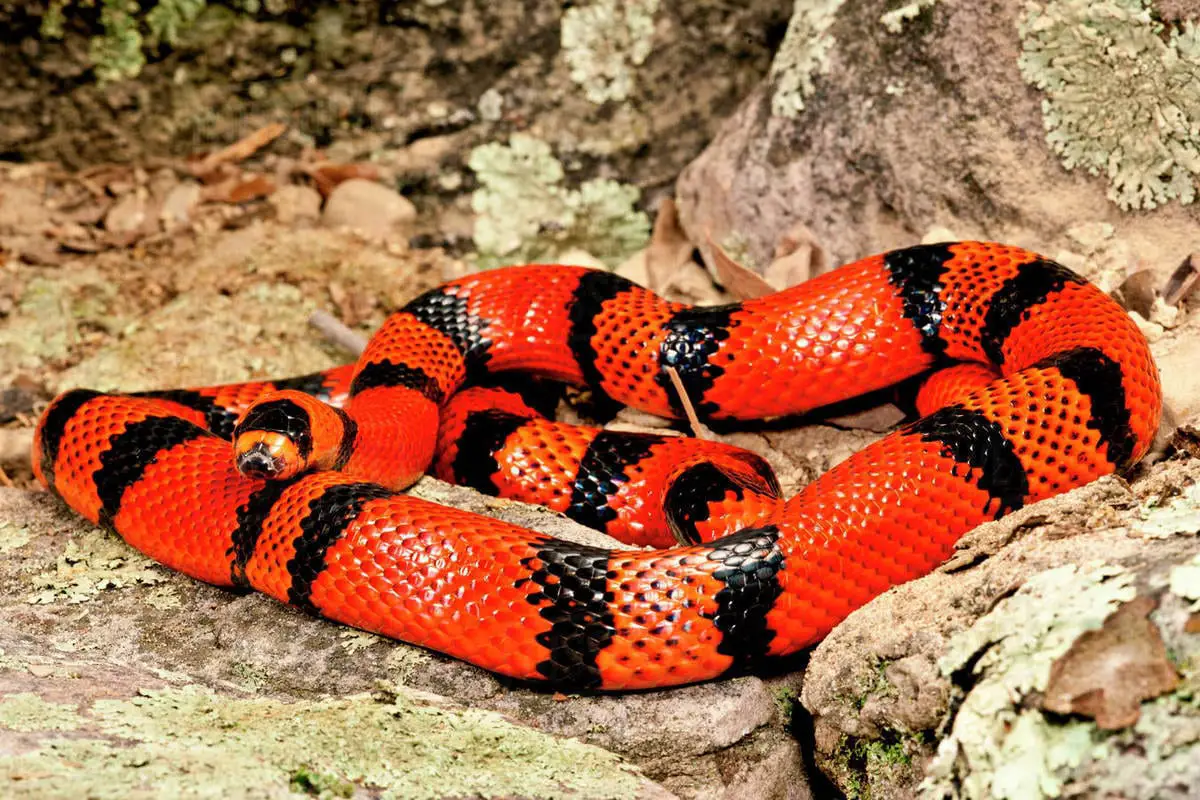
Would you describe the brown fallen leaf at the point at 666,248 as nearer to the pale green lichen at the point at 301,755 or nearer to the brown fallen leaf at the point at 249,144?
the brown fallen leaf at the point at 249,144

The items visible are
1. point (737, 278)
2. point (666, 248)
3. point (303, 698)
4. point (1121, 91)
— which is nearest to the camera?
point (303, 698)

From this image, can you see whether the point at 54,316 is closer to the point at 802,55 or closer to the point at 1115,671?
the point at 802,55

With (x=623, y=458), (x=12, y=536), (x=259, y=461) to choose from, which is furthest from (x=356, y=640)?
(x=12, y=536)

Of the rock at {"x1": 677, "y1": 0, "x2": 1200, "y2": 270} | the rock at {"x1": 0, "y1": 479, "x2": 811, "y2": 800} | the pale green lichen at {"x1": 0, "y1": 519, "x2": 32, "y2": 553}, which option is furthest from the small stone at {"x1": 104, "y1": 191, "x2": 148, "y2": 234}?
the rock at {"x1": 677, "y1": 0, "x2": 1200, "y2": 270}

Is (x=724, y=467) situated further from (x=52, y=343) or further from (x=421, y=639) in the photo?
(x=52, y=343)

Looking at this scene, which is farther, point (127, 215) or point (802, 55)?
point (127, 215)

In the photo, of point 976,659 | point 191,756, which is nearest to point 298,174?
point 191,756

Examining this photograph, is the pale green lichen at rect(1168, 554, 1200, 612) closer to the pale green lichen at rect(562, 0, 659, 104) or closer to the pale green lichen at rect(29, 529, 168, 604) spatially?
the pale green lichen at rect(29, 529, 168, 604)

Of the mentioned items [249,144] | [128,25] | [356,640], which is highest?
[128,25]
